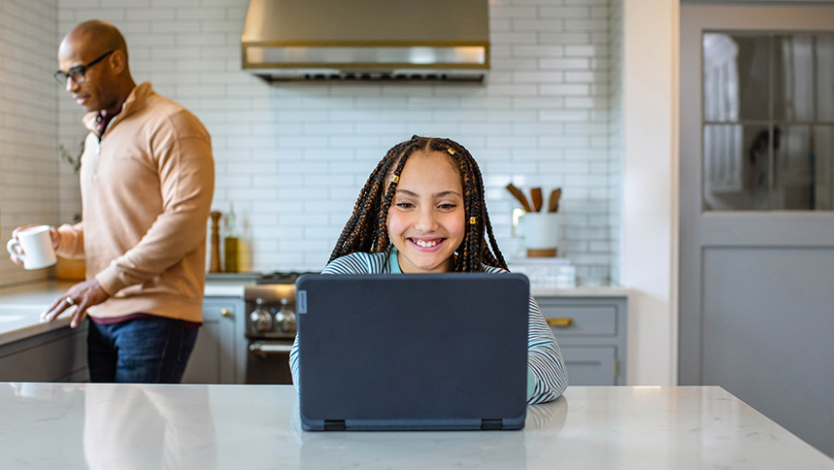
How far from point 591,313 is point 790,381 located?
104 centimetres

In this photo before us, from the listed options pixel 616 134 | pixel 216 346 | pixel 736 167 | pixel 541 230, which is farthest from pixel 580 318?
pixel 216 346

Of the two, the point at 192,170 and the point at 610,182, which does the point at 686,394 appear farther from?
the point at 610,182

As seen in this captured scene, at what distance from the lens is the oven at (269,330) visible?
269 cm

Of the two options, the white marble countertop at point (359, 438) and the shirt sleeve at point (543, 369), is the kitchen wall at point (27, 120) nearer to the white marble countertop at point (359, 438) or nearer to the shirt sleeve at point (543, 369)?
the white marble countertop at point (359, 438)

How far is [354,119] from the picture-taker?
3.25m

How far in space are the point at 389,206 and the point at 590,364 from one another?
1.85 metres

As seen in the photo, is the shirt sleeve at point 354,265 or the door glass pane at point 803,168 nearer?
the shirt sleeve at point 354,265

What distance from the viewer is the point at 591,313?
2.75 m

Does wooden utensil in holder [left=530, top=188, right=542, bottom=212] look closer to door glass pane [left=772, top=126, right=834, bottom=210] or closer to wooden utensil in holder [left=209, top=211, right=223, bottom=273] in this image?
door glass pane [left=772, top=126, right=834, bottom=210]

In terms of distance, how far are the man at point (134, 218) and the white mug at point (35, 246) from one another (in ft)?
0.39

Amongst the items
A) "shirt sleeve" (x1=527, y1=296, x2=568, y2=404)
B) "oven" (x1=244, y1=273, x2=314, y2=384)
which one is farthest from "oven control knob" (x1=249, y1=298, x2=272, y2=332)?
"shirt sleeve" (x1=527, y1=296, x2=568, y2=404)

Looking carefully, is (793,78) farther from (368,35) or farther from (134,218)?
(134,218)

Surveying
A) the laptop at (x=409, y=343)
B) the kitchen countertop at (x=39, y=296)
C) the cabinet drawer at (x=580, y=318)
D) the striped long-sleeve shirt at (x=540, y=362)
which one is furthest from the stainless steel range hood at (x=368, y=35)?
the laptop at (x=409, y=343)

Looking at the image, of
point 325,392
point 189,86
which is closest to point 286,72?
point 189,86
